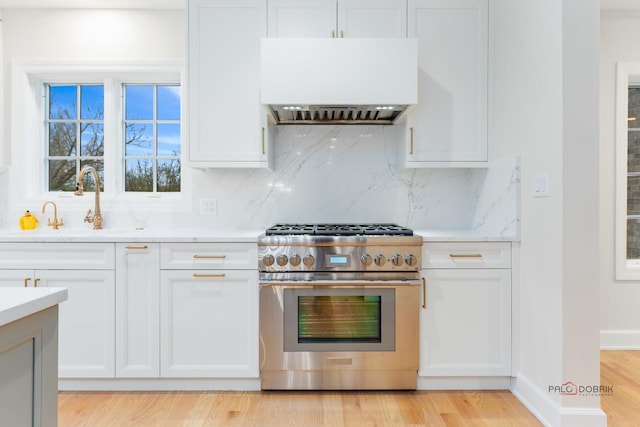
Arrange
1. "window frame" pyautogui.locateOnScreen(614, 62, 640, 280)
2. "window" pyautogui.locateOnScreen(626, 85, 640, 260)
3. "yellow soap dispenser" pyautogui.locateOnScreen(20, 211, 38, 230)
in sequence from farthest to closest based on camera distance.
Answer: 1. "window" pyautogui.locateOnScreen(626, 85, 640, 260)
2. "window frame" pyautogui.locateOnScreen(614, 62, 640, 280)
3. "yellow soap dispenser" pyautogui.locateOnScreen(20, 211, 38, 230)

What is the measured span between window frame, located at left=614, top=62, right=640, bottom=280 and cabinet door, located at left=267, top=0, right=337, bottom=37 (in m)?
2.20

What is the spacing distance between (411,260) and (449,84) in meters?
1.15

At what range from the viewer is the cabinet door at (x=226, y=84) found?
261 cm

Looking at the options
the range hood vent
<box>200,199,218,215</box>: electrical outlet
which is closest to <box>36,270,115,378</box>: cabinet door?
<box>200,199,218,215</box>: electrical outlet

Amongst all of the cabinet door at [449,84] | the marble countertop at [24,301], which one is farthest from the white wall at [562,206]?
the marble countertop at [24,301]

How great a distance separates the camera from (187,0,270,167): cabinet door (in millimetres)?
2607

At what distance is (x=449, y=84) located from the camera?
2.65 m

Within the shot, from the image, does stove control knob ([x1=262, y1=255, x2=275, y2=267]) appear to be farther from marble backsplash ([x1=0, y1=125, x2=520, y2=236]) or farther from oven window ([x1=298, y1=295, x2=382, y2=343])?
marble backsplash ([x1=0, y1=125, x2=520, y2=236])

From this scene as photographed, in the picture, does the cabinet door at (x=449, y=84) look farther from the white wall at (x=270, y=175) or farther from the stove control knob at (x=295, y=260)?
the stove control knob at (x=295, y=260)

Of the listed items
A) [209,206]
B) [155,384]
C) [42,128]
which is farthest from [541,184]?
[42,128]

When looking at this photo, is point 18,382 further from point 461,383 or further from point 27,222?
point 27,222

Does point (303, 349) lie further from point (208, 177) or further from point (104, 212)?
point (104, 212)

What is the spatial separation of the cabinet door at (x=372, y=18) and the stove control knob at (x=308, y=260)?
1.39m

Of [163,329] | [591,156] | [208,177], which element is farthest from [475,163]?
[163,329]
